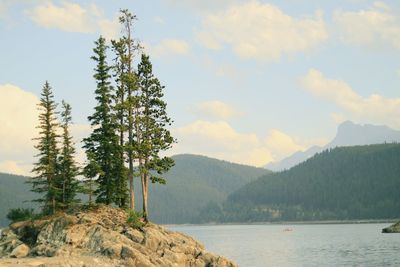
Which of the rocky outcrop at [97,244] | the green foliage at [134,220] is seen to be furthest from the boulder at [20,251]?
the green foliage at [134,220]

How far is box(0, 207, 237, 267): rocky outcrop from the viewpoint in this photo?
48031 mm

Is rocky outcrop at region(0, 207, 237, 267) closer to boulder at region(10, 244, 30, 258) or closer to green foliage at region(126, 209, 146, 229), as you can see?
boulder at region(10, 244, 30, 258)

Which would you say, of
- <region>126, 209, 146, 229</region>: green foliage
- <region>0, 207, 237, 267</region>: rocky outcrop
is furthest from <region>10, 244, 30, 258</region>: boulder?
<region>126, 209, 146, 229</region>: green foliage

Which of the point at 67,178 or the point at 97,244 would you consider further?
the point at 67,178

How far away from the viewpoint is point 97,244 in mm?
50688

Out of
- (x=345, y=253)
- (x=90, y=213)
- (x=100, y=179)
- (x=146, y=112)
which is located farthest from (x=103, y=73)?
(x=345, y=253)

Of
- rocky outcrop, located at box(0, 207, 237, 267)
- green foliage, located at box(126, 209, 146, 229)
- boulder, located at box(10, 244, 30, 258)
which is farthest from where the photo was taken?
green foliage, located at box(126, 209, 146, 229)

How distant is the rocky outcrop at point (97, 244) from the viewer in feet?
158

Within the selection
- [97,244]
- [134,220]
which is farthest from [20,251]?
[134,220]

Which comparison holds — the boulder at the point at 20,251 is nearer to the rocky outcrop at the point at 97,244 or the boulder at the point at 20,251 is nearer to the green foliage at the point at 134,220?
the rocky outcrop at the point at 97,244

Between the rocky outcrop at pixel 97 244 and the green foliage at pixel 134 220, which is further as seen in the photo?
the green foliage at pixel 134 220

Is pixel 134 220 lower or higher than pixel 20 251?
higher

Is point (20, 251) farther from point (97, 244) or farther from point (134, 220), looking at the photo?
point (134, 220)

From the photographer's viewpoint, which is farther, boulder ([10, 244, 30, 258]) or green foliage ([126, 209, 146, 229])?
green foliage ([126, 209, 146, 229])
